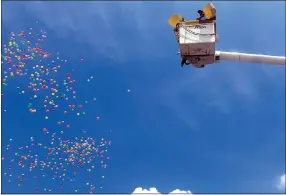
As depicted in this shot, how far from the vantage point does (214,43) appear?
8867 mm

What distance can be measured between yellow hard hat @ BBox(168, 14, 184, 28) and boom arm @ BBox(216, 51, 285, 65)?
3.48 feet

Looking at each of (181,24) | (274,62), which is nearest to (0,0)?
(181,24)

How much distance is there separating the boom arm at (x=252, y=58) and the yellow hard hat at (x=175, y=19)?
3.48ft

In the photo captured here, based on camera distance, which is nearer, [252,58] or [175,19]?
[252,58]

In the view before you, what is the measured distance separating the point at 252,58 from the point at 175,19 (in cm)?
175

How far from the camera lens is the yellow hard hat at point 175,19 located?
894cm

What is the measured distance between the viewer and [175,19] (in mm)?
9000

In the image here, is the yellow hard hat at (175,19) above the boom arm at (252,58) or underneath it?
above

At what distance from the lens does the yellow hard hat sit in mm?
8938

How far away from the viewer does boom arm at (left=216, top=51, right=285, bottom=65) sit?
8.38 m

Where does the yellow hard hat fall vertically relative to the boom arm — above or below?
above

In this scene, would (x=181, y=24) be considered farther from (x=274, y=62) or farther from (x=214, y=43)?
(x=274, y=62)

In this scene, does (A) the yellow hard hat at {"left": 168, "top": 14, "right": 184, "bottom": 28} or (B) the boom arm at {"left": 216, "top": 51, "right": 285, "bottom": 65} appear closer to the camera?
(B) the boom arm at {"left": 216, "top": 51, "right": 285, "bottom": 65}

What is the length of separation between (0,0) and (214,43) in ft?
64.3
